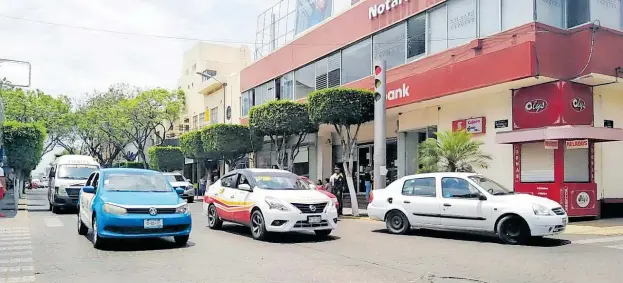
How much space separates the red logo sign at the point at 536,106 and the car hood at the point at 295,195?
7.58 metres

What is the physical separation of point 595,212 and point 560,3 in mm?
6301

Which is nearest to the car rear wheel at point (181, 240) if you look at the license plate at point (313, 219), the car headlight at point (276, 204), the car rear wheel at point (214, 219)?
the car headlight at point (276, 204)

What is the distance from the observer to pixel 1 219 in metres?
16.9

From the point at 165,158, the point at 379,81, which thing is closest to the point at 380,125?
the point at 379,81

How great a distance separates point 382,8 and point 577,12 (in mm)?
7639

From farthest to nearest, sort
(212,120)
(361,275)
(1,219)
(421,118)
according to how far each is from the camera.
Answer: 1. (212,120)
2. (421,118)
3. (1,219)
4. (361,275)

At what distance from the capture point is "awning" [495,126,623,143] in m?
14.6

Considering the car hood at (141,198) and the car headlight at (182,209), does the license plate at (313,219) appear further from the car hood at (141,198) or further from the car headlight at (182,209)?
the car hood at (141,198)

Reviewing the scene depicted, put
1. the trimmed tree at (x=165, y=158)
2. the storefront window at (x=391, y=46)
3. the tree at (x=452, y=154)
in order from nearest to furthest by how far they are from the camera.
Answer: the tree at (x=452, y=154) → the storefront window at (x=391, y=46) → the trimmed tree at (x=165, y=158)

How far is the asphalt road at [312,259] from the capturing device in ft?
25.3

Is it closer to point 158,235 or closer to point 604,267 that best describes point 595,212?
point 604,267

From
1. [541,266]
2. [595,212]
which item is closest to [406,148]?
[595,212]

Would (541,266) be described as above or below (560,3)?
below

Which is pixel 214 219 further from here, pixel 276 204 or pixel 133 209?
pixel 133 209
